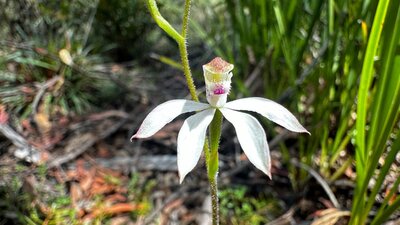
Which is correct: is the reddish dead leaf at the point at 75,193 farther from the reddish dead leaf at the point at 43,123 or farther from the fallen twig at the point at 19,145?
the reddish dead leaf at the point at 43,123

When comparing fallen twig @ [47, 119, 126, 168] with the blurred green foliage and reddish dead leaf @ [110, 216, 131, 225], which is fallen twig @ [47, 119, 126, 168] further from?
reddish dead leaf @ [110, 216, 131, 225]

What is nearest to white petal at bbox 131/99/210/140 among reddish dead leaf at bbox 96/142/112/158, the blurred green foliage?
the blurred green foliage

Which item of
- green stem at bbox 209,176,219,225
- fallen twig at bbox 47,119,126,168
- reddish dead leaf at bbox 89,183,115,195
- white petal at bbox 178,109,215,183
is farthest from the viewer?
fallen twig at bbox 47,119,126,168

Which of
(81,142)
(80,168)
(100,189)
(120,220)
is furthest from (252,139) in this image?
(81,142)

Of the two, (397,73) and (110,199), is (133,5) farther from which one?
(397,73)

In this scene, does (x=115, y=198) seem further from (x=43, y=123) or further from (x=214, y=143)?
(x=214, y=143)

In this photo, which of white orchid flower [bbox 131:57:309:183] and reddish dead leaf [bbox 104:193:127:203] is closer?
white orchid flower [bbox 131:57:309:183]

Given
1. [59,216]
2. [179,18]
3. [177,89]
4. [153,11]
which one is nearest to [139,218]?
[59,216]

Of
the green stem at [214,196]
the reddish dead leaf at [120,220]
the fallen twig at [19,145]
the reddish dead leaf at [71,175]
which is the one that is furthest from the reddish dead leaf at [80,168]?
the green stem at [214,196]
